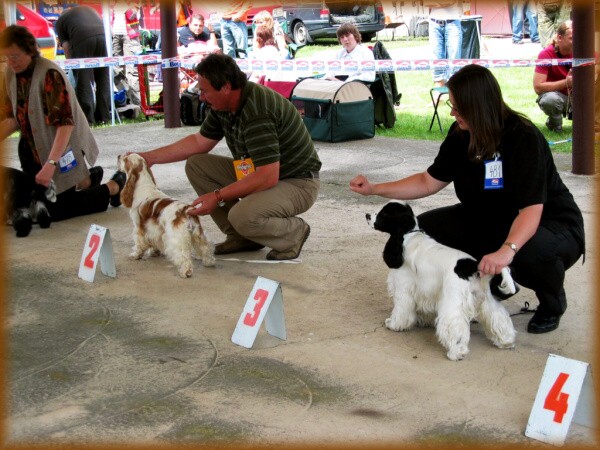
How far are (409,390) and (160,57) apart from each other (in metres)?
8.52

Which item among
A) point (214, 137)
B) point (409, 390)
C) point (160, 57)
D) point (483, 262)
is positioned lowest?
point (409, 390)

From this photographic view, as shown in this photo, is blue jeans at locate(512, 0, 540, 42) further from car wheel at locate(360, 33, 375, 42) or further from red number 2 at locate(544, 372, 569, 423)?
red number 2 at locate(544, 372, 569, 423)

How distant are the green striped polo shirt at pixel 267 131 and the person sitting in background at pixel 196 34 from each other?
26.6 ft

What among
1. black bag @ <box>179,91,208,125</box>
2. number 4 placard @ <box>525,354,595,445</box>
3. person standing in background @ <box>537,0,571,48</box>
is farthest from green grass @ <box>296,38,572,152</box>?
number 4 placard @ <box>525,354,595,445</box>

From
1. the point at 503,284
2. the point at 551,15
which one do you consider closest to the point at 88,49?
the point at 551,15

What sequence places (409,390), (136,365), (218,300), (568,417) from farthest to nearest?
(218,300)
(136,365)
(409,390)
(568,417)

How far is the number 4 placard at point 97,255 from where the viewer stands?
498 cm

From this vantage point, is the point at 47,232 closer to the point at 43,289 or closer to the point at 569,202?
the point at 43,289

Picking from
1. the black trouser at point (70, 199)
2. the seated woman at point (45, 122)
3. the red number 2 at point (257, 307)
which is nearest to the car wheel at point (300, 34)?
the black trouser at point (70, 199)

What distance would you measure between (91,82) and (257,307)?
8271 millimetres

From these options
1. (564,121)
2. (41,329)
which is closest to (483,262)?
(41,329)

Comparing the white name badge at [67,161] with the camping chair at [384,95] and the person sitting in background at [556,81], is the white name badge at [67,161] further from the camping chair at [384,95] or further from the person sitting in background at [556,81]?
the person sitting in background at [556,81]

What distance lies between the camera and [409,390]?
3.48 metres

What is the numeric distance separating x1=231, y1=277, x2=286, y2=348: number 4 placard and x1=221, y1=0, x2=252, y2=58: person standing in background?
11.0 meters
